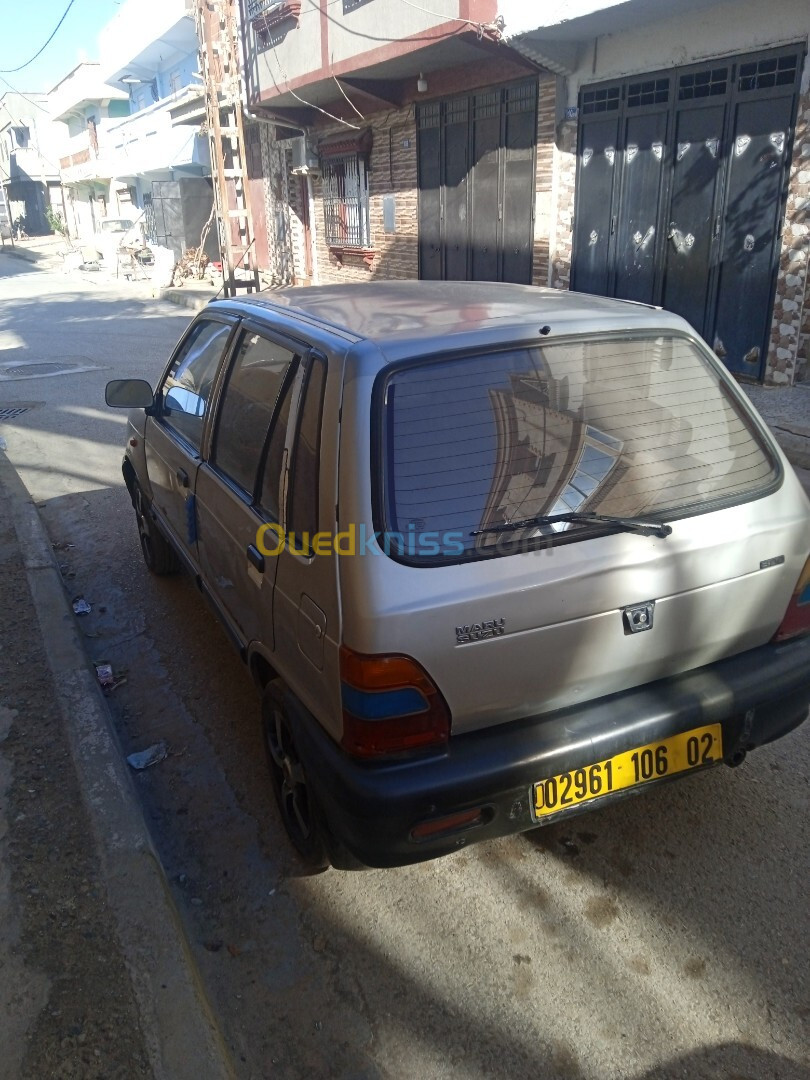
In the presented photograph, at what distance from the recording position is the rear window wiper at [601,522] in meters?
2.23

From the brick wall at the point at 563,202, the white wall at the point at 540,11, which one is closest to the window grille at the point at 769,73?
the white wall at the point at 540,11

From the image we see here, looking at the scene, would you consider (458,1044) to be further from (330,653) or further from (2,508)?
(2,508)

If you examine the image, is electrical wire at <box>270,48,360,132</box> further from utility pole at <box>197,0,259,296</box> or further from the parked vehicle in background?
the parked vehicle in background

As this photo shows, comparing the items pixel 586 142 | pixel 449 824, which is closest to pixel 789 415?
pixel 586 142

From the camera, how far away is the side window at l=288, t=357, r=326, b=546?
2.33 m

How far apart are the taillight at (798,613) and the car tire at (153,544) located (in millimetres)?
3250

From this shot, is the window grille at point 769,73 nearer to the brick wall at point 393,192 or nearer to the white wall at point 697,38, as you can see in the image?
the white wall at point 697,38

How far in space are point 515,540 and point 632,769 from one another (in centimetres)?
75

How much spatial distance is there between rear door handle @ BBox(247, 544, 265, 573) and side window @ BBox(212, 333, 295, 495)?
0.70 ft

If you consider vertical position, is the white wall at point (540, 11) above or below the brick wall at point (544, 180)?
above

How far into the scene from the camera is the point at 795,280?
25.3 feet

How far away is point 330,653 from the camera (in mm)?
2191

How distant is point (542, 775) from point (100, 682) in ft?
8.31

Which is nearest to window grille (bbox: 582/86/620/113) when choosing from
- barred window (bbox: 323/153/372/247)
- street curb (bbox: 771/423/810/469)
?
street curb (bbox: 771/423/810/469)
